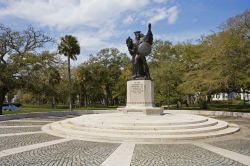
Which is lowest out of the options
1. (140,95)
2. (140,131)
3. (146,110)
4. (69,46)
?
(140,131)

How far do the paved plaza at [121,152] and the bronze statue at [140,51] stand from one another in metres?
8.07

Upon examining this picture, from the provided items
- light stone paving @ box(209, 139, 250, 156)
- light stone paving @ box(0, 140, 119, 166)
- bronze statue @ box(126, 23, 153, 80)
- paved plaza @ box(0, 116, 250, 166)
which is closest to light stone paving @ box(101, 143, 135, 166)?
paved plaza @ box(0, 116, 250, 166)

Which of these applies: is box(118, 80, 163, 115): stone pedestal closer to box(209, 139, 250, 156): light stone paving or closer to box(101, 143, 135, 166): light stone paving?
box(209, 139, 250, 156): light stone paving

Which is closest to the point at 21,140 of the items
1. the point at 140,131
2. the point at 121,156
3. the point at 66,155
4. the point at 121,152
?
the point at 66,155

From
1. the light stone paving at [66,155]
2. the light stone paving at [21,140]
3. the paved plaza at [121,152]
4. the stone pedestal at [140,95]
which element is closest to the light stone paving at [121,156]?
the paved plaza at [121,152]

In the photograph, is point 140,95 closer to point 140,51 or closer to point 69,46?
point 140,51

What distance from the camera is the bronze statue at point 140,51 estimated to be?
19.5 metres

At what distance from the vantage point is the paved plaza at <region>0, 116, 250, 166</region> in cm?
848

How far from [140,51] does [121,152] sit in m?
10.7

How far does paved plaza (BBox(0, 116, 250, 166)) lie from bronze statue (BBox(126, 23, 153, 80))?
807 centimetres

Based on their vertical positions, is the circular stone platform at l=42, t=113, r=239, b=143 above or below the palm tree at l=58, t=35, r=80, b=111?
below

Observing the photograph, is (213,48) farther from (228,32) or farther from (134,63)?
(134,63)

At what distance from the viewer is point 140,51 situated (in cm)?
1956

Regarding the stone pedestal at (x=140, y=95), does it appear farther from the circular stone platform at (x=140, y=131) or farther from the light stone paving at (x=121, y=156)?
the light stone paving at (x=121, y=156)
